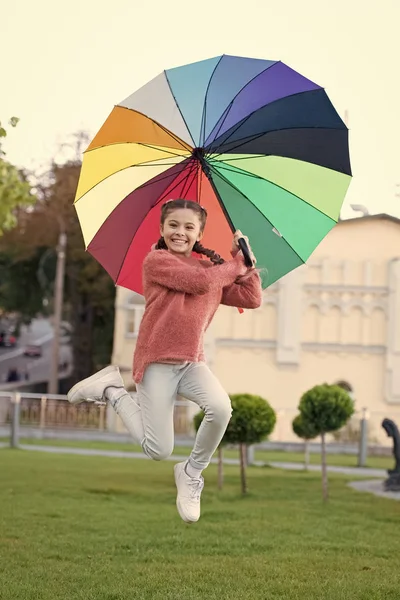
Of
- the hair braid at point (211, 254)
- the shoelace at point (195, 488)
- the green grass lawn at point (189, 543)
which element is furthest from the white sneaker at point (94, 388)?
the green grass lawn at point (189, 543)

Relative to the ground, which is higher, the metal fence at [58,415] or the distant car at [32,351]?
the distant car at [32,351]

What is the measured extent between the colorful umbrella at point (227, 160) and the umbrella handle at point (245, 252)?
0.92 m

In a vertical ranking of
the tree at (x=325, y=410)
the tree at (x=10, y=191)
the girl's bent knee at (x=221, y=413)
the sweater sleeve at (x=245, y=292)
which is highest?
the tree at (x=10, y=191)

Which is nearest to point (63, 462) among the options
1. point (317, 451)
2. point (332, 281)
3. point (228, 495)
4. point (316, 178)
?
point (228, 495)

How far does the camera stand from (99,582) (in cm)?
946

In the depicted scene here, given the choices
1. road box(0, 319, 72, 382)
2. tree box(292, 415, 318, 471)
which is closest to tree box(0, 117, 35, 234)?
tree box(292, 415, 318, 471)

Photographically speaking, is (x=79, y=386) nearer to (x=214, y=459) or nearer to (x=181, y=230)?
(x=181, y=230)

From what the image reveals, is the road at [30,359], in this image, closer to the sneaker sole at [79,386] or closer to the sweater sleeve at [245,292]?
the sneaker sole at [79,386]

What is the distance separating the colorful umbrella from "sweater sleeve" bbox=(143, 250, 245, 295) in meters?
1.00

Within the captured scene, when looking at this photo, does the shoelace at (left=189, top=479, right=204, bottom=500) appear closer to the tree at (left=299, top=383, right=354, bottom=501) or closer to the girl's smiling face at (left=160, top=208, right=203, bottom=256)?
the girl's smiling face at (left=160, top=208, right=203, bottom=256)

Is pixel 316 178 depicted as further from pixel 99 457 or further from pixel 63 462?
pixel 99 457

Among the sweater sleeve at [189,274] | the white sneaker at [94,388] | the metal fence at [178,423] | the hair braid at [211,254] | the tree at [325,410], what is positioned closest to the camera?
the sweater sleeve at [189,274]

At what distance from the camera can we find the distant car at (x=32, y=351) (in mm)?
71688

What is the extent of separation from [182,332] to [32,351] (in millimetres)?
65884
